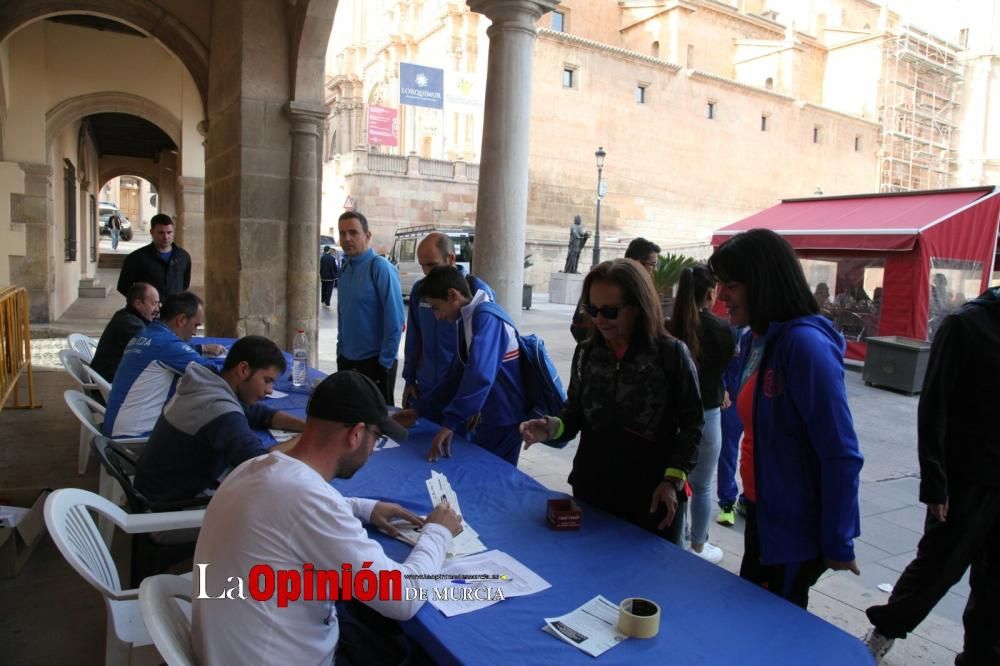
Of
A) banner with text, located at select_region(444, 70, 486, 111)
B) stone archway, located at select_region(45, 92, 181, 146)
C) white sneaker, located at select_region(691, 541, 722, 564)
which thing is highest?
banner with text, located at select_region(444, 70, 486, 111)

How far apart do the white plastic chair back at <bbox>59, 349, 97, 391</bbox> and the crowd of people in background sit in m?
A: 1.29

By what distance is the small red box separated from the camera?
80.9 inches

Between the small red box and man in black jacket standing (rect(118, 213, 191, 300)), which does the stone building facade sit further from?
the small red box

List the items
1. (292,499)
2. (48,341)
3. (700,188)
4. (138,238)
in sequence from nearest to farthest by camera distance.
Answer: (292,499), (48,341), (700,188), (138,238)

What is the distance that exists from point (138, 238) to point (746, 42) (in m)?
41.6

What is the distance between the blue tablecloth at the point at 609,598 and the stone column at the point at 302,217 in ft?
14.8

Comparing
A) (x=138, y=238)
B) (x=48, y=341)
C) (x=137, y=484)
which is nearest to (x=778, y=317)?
(x=137, y=484)

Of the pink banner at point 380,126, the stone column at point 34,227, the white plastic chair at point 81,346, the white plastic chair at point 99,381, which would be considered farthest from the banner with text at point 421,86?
the white plastic chair at point 99,381

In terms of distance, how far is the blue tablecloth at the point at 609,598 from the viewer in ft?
4.83

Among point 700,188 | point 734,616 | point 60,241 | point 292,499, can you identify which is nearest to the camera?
point 292,499

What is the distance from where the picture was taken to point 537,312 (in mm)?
17516

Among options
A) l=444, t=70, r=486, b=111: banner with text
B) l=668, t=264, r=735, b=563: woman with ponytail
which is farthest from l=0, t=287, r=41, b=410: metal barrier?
l=444, t=70, r=486, b=111: banner with text

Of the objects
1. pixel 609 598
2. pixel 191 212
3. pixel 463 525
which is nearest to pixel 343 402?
pixel 463 525

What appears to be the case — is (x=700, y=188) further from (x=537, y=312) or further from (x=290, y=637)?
(x=290, y=637)
